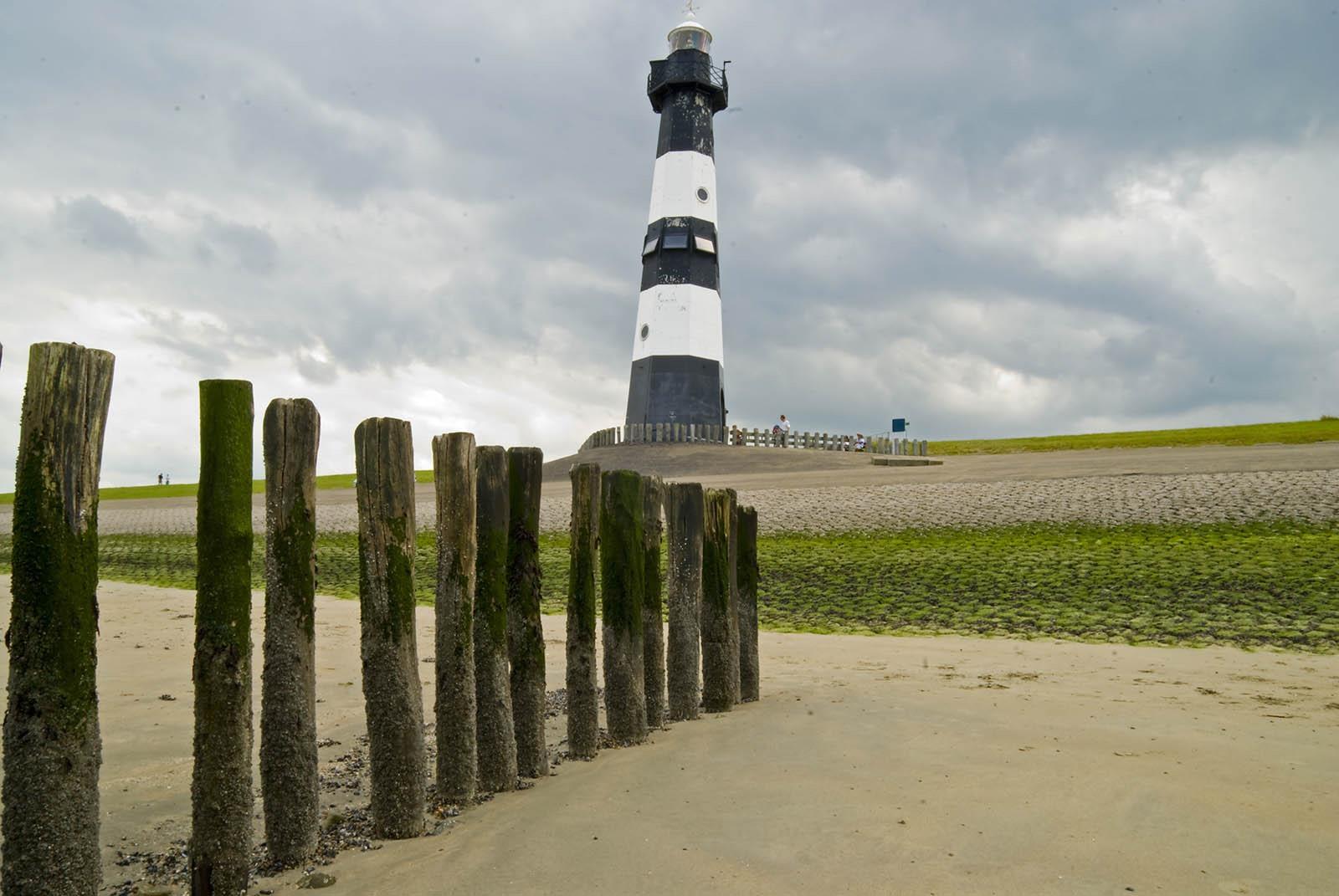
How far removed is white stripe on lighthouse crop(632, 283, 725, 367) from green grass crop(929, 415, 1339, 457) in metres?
14.5

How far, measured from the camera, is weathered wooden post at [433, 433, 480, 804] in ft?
15.3

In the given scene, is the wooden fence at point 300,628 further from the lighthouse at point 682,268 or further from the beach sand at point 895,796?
the lighthouse at point 682,268

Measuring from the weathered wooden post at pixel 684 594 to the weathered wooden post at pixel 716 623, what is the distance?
0.57ft

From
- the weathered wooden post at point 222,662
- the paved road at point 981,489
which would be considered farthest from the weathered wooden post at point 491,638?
the paved road at point 981,489

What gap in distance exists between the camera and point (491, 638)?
4.87 metres

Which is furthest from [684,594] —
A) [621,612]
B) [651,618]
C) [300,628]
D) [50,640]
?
[50,640]

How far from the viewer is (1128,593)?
1321 centimetres

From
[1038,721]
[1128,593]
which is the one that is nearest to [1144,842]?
[1038,721]

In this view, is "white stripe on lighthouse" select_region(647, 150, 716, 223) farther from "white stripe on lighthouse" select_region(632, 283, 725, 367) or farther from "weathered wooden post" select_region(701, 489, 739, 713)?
"weathered wooden post" select_region(701, 489, 739, 713)

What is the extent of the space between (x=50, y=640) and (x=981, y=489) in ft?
85.3

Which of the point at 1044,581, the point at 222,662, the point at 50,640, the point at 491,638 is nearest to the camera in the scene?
the point at 50,640

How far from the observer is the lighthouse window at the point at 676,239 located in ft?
127

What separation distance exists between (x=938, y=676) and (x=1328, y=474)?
850 inches

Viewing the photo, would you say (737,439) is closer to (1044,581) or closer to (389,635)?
(1044,581)
